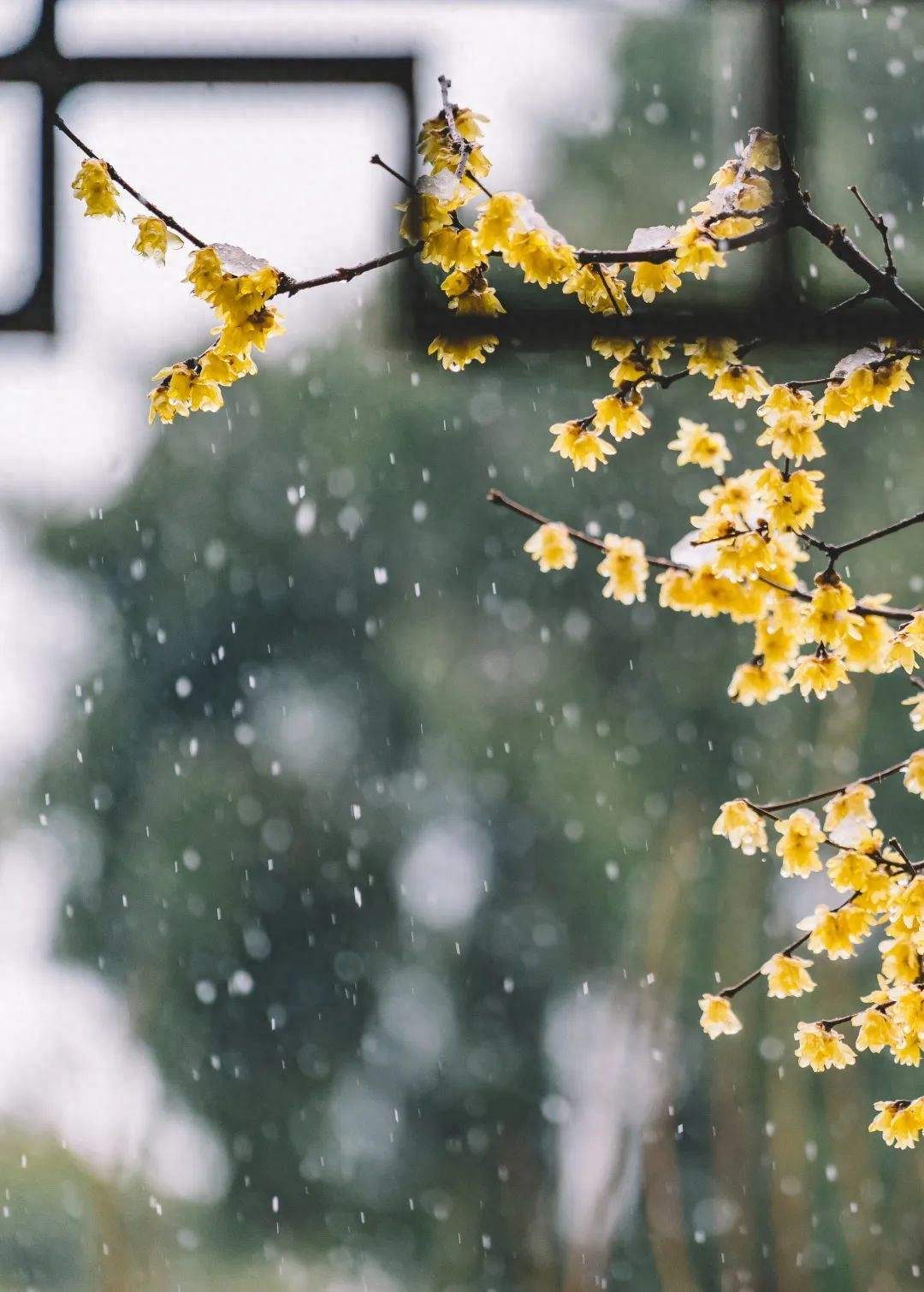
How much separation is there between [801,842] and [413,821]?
4.42 m

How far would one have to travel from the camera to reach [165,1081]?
5.27 metres

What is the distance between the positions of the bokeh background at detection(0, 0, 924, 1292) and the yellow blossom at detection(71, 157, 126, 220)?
3.45m

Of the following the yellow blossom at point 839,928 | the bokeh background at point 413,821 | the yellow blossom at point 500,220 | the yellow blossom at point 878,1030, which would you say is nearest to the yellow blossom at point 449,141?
the yellow blossom at point 500,220

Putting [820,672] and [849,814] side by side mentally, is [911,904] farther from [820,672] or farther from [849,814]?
[820,672]

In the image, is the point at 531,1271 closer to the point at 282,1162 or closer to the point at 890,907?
the point at 282,1162

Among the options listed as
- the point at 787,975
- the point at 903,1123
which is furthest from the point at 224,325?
the point at 903,1123

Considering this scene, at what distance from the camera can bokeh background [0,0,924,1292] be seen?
16.2ft

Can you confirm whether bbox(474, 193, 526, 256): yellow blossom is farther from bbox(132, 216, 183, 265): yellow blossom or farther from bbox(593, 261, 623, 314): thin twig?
bbox(132, 216, 183, 265): yellow blossom

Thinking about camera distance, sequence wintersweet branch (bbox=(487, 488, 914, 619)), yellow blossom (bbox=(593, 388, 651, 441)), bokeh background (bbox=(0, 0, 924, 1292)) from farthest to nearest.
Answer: bokeh background (bbox=(0, 0, 924, 1292)), yellow blossom (bbox=(593, 388, 651, 441)), wintersweet branch (bbox=(487, 488, 914, 619))

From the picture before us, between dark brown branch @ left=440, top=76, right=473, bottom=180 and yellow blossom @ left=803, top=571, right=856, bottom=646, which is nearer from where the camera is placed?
yellow blossom @ left=803, top=571, right=856, bottom=646

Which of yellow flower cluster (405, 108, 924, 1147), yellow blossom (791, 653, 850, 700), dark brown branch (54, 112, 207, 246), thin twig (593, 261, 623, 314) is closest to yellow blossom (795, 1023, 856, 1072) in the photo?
yellow flower cluster (405, 108, 924, 1147)

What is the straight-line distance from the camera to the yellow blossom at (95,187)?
3.62 ft

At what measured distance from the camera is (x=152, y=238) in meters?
1.12

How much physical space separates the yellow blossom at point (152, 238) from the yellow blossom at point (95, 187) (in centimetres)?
3
